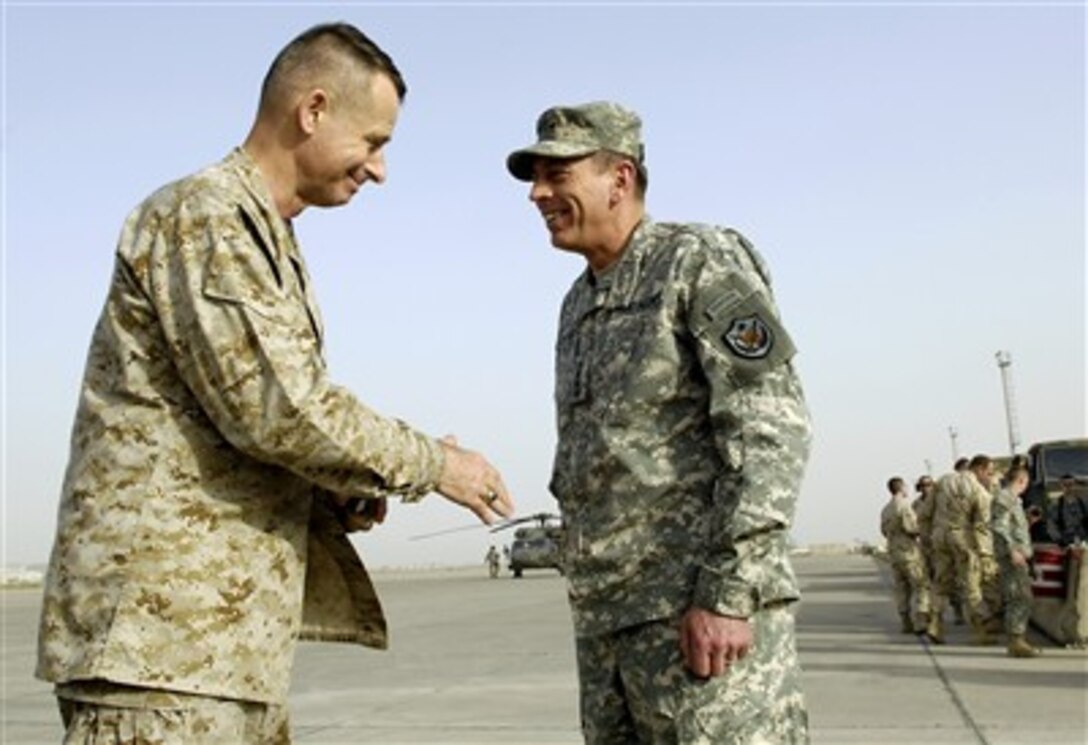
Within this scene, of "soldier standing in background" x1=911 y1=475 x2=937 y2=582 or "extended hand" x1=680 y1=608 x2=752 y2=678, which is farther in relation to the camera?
"soldier standing in background" x1=911 y1=475 x2=937 y2=582

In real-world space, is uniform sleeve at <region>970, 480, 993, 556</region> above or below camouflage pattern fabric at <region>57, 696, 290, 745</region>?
below

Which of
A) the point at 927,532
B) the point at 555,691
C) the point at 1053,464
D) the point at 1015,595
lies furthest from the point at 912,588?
the point at 555,691

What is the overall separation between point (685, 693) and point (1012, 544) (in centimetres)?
873

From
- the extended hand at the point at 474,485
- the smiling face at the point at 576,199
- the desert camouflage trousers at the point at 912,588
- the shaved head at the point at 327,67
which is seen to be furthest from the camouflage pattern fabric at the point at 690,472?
the desert camouflage trousers at the point at 912,588

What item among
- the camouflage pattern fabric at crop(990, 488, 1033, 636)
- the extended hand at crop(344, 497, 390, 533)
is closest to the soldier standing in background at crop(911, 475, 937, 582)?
the camouflage pattern fabric at crop(990, 488, 1033, 636)

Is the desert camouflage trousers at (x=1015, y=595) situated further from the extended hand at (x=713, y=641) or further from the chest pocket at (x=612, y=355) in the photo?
the extended hand at (x=713, y=641)

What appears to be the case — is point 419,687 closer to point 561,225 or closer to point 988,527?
point 988,527

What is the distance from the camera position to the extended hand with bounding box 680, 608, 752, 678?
2805 mm

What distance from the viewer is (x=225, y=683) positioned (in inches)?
90.1

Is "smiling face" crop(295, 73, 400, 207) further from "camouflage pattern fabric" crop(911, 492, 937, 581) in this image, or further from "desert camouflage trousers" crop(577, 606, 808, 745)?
"camouflage pattern fabric" crop(911, 492, 937, 581)

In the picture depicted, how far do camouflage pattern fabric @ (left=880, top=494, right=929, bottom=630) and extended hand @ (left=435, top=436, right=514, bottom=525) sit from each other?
1030cm

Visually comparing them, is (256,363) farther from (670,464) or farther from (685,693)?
(685,693)

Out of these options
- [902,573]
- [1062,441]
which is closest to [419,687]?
[902,573]

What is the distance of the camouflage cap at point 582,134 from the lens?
10.6 feet
